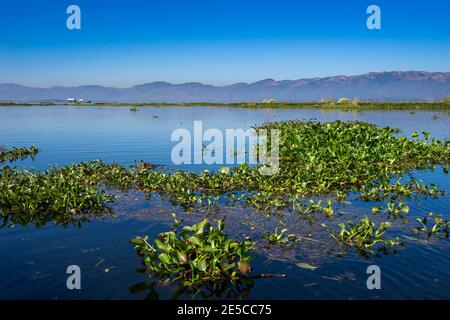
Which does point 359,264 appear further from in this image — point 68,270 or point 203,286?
point 68,270

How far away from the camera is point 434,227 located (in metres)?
10.3

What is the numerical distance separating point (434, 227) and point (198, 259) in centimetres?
614

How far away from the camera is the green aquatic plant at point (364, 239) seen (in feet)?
30.5

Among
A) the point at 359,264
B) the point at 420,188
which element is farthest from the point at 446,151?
the point at 359,264

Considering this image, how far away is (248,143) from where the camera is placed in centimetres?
2883

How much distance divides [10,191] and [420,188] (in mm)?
13015

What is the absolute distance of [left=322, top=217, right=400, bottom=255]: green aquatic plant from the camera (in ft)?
30.5

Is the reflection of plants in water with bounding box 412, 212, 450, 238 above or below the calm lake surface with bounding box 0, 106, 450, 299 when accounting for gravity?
above
